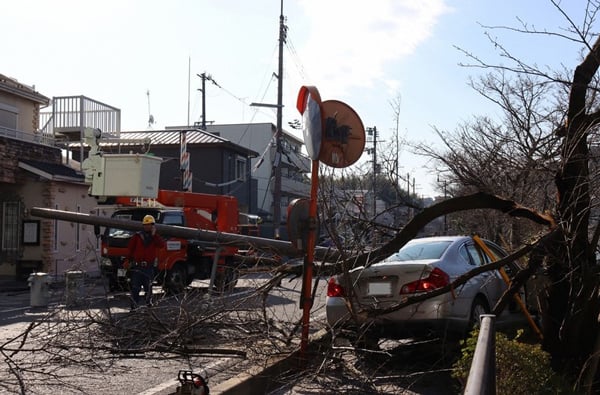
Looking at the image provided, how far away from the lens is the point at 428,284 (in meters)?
7.30

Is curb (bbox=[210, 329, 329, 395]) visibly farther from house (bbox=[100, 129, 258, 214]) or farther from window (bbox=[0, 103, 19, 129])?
house (bbox=[100, 129, 258, 214])

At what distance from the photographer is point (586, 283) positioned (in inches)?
229

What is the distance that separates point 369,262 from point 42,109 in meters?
23.5

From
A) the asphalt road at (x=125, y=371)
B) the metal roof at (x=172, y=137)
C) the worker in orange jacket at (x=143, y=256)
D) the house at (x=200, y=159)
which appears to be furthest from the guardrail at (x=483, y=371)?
the metal roof at (x=172, y=137)

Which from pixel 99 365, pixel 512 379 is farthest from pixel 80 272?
pixel 512 379

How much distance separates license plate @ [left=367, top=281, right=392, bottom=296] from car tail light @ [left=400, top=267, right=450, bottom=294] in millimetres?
144

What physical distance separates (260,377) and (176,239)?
11.1 m

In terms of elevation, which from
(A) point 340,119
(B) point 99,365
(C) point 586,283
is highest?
(A) point 340,119

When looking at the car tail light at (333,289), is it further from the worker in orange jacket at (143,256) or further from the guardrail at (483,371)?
the worker in orange jacket at (143,256)

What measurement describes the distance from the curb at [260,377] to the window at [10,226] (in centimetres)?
1940

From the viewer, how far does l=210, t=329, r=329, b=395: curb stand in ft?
18.3

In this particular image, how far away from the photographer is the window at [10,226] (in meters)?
23.4

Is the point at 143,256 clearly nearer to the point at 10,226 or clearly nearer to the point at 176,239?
the point at 176,239

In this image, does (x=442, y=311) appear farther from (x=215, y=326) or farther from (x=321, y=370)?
(x=215, y=326)
